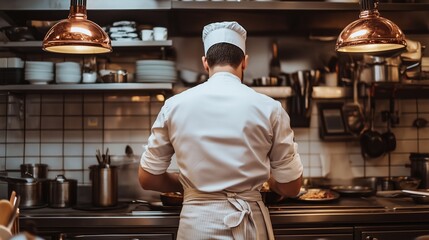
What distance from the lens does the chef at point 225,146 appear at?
196cm

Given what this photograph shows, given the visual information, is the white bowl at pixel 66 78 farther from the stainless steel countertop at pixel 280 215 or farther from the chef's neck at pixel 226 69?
the chef's neck at pixel 226 69

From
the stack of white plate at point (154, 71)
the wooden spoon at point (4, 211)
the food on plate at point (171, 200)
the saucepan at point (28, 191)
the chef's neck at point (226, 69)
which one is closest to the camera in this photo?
the wooden spoon at point (4, 211)

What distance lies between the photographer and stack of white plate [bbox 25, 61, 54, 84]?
311 cm

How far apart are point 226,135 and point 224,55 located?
0.36 m

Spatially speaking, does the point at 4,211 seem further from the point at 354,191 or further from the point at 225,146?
the point at 354,191

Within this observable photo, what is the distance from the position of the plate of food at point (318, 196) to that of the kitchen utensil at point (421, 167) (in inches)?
28.0

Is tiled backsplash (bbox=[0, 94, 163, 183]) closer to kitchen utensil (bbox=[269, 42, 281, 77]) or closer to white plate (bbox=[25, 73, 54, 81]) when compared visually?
white plate (bbox=[25, 73, 54, 81])

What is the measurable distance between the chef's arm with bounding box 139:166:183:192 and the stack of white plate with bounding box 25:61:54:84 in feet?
4.16

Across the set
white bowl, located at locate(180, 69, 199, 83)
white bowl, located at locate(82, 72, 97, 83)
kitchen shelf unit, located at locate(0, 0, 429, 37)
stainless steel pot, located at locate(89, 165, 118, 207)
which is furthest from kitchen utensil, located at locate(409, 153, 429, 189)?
white bowl, located at locate(82, 72, 97, 83)

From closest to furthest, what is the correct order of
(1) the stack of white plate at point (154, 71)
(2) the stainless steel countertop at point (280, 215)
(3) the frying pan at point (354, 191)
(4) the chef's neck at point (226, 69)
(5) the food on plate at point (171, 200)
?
(4) the chef's neck at point (226, 69) < (2) the stainless steel countertop at point (280, 215) < (5) the food on plate at point (171, 200) < (1) the stack of white plate at point (154, 71) < (3) the frying pan at point (354, 191)

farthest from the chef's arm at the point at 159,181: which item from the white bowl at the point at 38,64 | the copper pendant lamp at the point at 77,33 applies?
the white bowl at the point at 38,64

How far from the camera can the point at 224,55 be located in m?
2.09

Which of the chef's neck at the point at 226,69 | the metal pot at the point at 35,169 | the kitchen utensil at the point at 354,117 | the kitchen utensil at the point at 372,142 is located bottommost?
the metal pot at the point at 35,169

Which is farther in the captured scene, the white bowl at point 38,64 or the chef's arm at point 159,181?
the white bowl at point 38,64
